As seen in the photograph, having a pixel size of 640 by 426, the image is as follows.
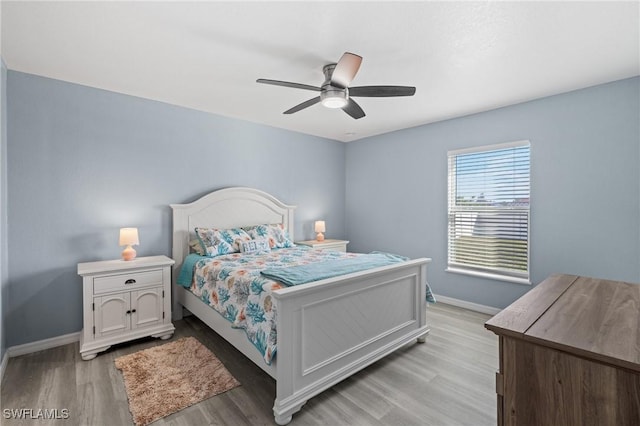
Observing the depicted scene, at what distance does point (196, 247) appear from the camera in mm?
3469

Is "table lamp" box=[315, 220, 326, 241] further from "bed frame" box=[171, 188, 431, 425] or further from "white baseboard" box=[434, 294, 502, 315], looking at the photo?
"bed frame" box=[171, 188, 431, 425]

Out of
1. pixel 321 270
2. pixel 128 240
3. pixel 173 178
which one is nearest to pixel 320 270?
pixel 321 270

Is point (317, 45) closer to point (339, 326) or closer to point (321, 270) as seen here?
point (321, 270)

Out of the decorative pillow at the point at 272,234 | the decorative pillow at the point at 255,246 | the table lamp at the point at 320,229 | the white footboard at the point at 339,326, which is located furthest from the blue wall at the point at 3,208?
the table lamp at the point at 320,229

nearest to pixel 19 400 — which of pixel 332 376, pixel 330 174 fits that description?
pixel 332 376

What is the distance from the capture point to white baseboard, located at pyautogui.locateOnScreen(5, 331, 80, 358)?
259 centimetres

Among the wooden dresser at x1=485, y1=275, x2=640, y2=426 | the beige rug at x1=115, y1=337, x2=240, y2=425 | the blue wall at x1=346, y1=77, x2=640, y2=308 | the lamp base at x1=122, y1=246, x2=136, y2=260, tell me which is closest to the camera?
the wooden dresser at x1=485, y1=275, x2=640, y2=426

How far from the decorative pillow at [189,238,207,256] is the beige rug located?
98cm

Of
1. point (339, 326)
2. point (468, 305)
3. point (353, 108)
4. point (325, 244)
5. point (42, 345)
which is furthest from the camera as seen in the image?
point (325, 244)

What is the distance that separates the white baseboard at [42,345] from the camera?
2.59 metres

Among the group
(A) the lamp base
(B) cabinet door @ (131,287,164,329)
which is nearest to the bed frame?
(B) cabinet door @ (131,287,164,329)

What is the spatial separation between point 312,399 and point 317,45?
2.53 metres

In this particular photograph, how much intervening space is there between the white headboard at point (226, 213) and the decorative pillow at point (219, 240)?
0.20m

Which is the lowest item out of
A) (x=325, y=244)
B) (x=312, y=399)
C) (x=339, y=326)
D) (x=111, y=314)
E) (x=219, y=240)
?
(x=312, y=399)
